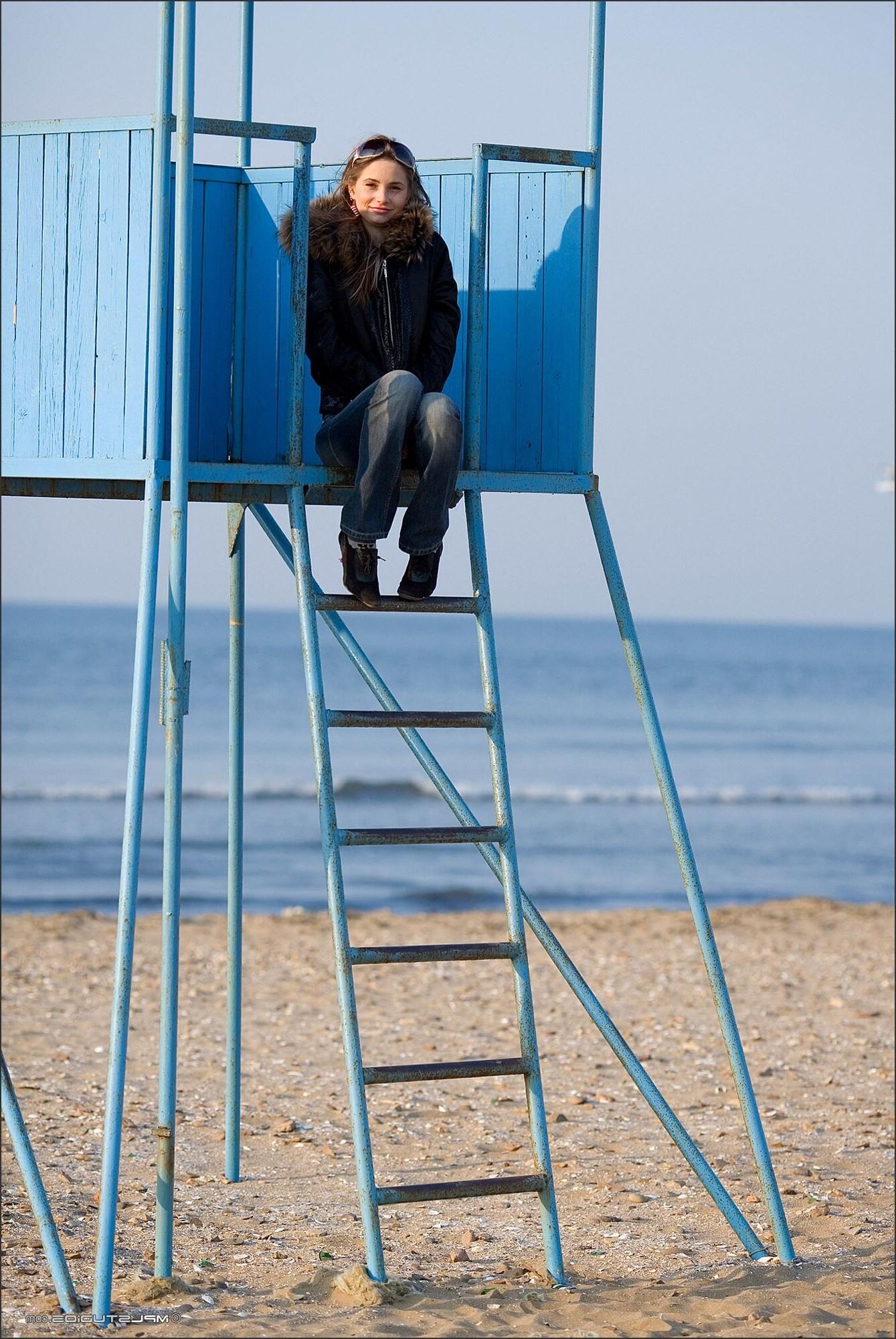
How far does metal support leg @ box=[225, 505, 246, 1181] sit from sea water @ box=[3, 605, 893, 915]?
23.7 feet

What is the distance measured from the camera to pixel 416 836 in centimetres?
482

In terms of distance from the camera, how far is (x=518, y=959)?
484cm

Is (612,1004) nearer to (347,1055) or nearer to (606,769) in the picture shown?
(347,1055)

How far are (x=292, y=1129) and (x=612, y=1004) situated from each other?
345cm

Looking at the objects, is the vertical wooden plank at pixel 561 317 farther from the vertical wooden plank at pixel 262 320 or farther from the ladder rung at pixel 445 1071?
the ladder rung at pixel 445 1071

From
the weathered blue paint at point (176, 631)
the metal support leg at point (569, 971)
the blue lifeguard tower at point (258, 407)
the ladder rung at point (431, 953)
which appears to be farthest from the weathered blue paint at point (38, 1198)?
the metal support leg at point (569, 971)

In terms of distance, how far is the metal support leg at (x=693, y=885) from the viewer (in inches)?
203

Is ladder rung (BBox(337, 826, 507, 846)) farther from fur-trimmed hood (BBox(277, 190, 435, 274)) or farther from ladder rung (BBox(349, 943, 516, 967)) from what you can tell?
fur-trimmed hood (BBox(277, 190, 435, 274))

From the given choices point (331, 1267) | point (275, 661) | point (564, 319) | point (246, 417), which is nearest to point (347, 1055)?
point (331, 1267)

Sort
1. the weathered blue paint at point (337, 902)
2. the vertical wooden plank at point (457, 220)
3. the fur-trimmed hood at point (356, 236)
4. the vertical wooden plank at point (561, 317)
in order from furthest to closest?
the vertical wooden plank at point (457, 220) < the vertical wooden plank at point (561, 317) < the fur-trimmed hood at point (356, 236) < the weathered blue paint at point (337, 902)

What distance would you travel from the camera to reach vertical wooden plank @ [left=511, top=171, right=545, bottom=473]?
5.38m

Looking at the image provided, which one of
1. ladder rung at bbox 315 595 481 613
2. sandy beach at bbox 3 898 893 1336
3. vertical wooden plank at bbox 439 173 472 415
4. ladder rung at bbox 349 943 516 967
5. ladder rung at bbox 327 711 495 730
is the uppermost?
vertical wooden plank at bbox 439 173 472 415

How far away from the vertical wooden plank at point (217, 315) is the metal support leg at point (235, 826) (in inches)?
24.9

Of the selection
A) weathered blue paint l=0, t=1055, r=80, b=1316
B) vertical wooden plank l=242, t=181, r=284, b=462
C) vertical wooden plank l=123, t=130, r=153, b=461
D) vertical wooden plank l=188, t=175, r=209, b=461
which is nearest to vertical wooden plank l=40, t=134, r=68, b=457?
vertical wooden plank l=123, t=130, r=153, b=461
